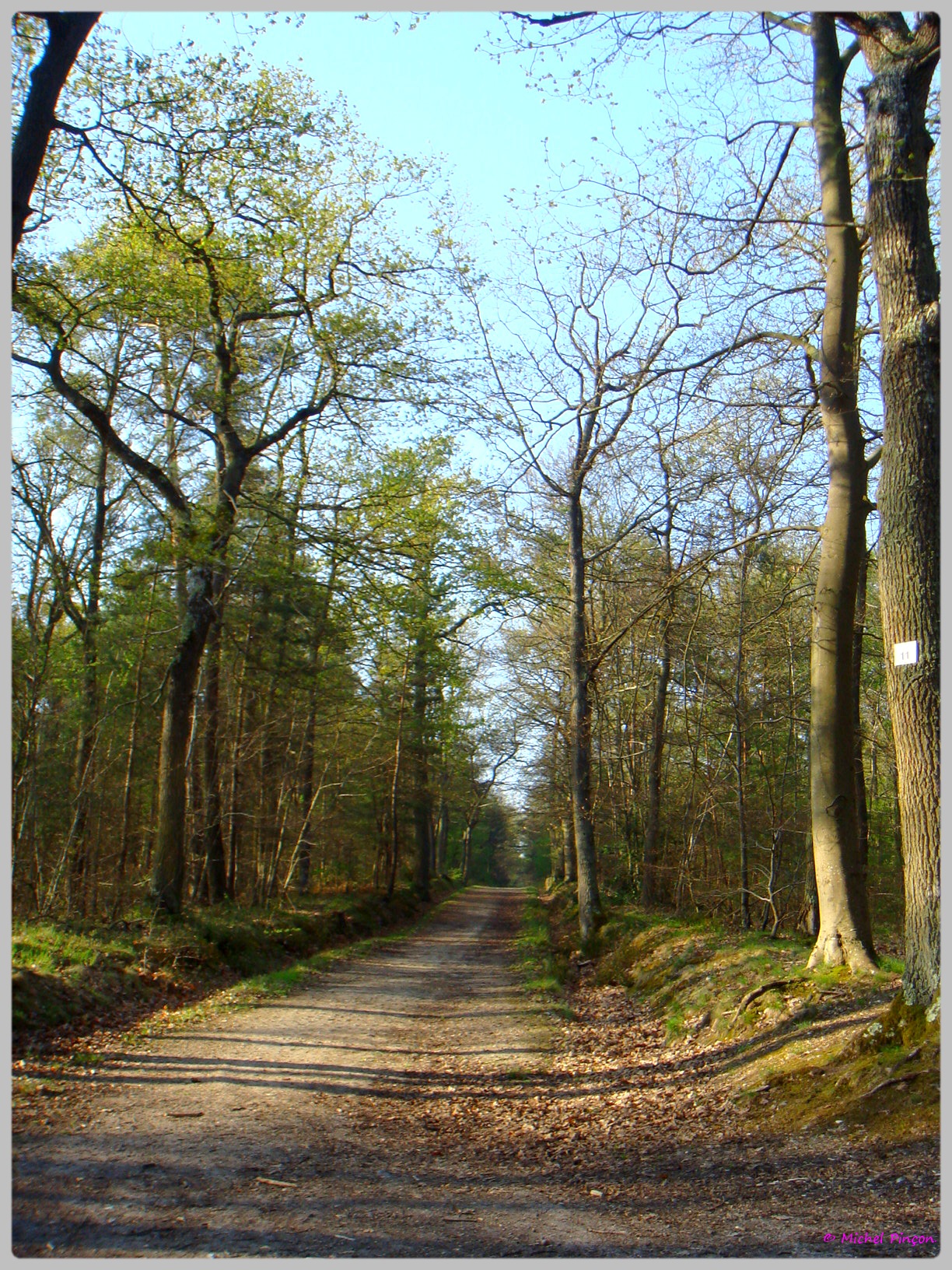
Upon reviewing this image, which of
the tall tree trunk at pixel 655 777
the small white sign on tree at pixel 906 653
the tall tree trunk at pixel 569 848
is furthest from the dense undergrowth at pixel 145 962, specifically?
the tall tree trunk at pixel 569 848

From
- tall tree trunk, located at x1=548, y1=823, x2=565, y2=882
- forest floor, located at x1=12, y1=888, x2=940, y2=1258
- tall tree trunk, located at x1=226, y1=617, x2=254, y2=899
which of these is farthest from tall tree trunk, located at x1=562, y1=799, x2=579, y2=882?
forest floor, located at x1=12, y1=888, x2=940, y2=1258

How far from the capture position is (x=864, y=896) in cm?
810

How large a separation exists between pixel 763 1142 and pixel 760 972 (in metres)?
3.28

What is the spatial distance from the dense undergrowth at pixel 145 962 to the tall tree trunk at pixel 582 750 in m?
4.96

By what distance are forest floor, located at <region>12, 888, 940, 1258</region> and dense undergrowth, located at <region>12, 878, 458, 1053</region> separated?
32.2 inches

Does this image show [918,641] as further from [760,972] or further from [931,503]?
[760,972]

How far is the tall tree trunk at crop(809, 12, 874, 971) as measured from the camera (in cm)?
809

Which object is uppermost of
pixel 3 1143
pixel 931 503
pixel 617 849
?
pixel 931 503

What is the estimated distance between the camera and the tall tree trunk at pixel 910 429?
5836mm

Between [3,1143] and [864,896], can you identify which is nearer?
[3,1143]

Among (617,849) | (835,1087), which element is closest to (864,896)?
(835,1087)

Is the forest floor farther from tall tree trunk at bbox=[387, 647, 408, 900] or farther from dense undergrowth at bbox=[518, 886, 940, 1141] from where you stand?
tall tree trunk at bbox=[387, 647, 408, 900]

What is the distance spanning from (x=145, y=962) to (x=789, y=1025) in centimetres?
737

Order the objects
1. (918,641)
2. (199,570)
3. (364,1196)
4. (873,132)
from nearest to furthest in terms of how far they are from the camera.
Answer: (364,1196) < (918,641) < (873,132) < (199,570)
